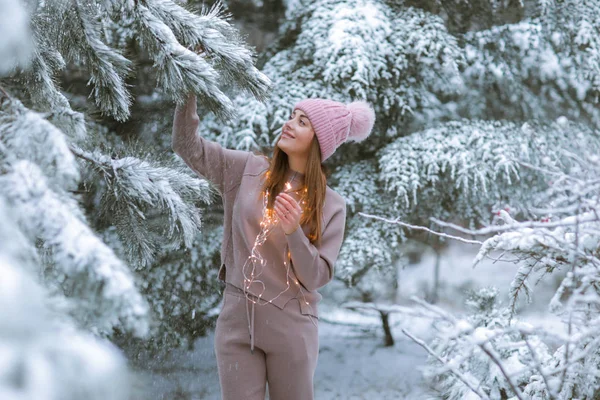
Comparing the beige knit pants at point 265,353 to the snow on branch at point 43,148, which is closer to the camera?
the snow on branch at point 43,148

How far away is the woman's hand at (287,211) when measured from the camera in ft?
4.52

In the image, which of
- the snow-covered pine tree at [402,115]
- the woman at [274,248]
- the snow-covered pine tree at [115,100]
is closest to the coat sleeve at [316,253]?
the woman at [274,248]

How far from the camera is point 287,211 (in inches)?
54.5

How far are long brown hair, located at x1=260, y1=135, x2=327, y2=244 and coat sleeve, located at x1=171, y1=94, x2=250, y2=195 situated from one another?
0.09 meters

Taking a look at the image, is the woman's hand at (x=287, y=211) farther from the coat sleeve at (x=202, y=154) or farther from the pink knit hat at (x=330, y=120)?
the pink knit hat at (x=330, y=120)

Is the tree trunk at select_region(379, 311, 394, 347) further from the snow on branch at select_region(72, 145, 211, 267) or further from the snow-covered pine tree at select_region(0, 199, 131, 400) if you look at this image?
the snow-covered pine tree at select_region(0, 199, 131, 400)

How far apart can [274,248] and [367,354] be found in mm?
2451

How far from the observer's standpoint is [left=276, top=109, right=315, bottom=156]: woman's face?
63.0 inches

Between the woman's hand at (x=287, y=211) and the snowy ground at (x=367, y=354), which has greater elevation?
the woman's hand at (x=287, y=211)

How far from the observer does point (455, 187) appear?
10.8 feet

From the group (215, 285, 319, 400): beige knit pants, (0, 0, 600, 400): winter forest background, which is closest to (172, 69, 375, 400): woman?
(215, 285, 319, 400): beige knit pants

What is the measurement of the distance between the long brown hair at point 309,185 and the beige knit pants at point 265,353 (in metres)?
0.20

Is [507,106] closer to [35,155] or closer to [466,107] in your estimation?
[466,107]

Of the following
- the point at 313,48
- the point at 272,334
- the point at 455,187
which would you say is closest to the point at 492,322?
the point at 272,334
